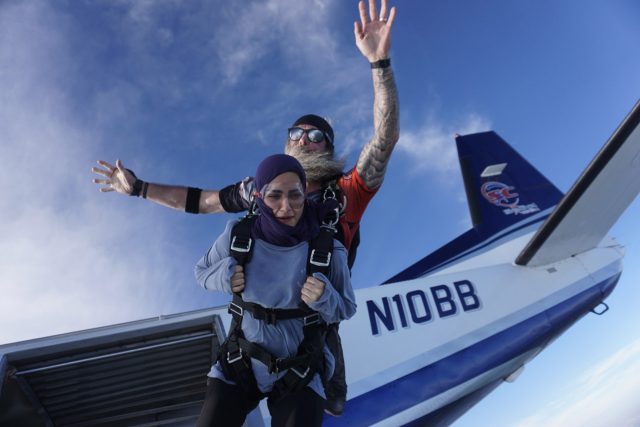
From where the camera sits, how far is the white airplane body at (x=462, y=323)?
392 cm

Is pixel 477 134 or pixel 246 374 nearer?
pixel 246 374

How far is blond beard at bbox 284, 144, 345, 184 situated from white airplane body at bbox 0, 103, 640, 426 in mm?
1985

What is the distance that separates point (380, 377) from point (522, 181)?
553cm

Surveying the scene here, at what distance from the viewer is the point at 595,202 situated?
4797mm

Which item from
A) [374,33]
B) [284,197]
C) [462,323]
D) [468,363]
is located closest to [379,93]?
[374,33]

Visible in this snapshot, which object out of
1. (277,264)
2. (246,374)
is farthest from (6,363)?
(277,264)

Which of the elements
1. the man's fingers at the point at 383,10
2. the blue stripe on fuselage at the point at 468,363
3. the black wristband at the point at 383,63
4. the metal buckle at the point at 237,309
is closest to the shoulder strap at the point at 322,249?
the metal buckle at the point at 237,309

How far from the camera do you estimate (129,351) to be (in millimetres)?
3896

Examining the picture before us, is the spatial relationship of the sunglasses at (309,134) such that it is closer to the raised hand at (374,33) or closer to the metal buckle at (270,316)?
the raised hand at (374,33)

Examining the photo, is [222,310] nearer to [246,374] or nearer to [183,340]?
[183,340]

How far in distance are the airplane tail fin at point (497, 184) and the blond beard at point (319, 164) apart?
18.0 feet

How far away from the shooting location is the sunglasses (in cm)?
267

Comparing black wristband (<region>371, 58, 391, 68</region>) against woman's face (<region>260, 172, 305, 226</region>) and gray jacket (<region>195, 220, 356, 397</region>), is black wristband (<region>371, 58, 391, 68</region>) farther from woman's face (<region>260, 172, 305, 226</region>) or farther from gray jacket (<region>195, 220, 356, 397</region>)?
gray jacket (<region>195, 220, 356, 397</region>)

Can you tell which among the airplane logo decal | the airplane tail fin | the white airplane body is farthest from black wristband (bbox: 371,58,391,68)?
the airplane logo decal
